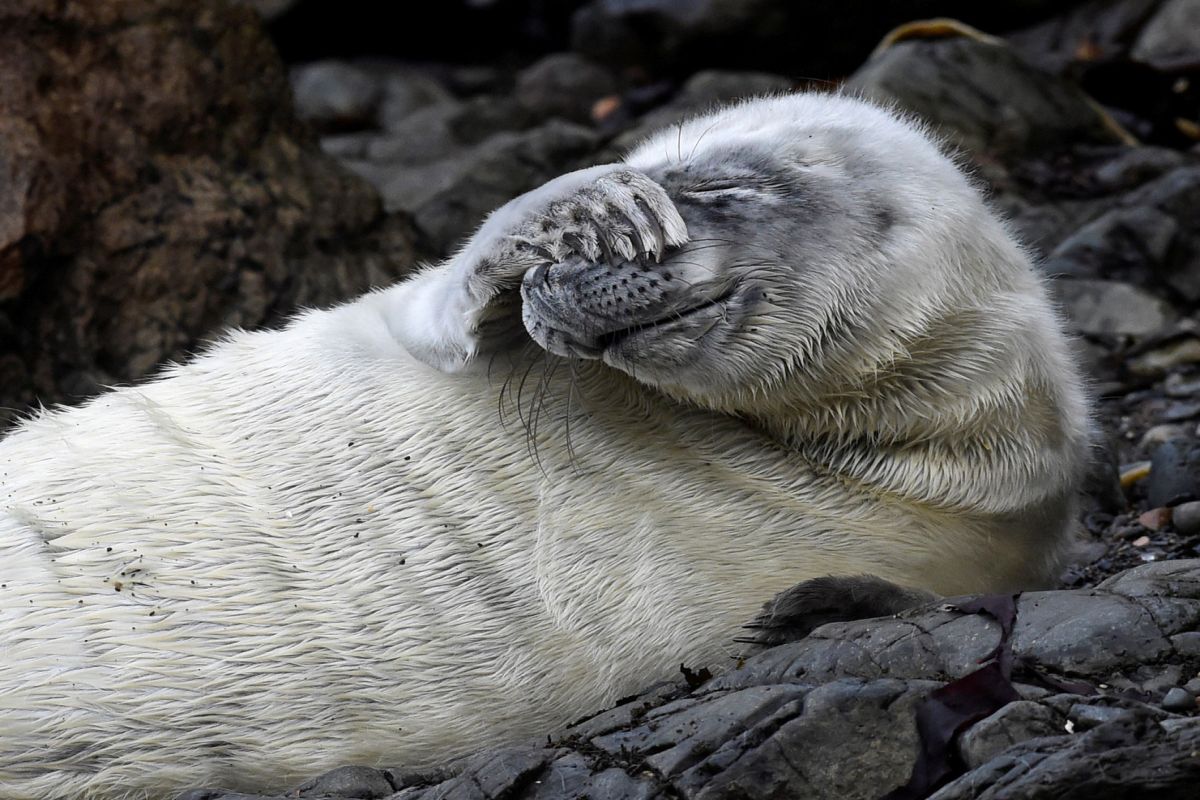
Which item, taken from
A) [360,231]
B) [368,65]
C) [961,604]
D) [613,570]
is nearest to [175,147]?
[360,231]

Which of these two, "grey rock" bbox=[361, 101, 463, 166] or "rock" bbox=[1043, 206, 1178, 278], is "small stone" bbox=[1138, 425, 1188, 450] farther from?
"grey rock" bbox=[361, 101, 463, 166]

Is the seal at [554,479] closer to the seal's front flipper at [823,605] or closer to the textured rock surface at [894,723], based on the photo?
the seal's front flipper at [823,605]

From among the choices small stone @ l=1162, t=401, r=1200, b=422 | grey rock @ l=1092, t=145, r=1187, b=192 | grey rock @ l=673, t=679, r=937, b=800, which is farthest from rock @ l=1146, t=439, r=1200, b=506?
grey rock @ l=1092, t=145, r=1187, b=192

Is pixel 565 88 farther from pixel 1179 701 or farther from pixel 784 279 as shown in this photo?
pixel 1179 701

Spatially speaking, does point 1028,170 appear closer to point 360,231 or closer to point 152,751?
point 360,231

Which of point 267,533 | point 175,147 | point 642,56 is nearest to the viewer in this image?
point 267,533

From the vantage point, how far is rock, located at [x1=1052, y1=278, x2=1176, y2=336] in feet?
19.4

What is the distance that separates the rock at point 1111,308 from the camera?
5926 mm

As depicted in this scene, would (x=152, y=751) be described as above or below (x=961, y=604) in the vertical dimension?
below

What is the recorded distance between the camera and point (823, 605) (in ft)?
10.1

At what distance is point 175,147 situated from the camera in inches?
225

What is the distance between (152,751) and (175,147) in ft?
11.1

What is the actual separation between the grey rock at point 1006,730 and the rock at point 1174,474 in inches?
84.8

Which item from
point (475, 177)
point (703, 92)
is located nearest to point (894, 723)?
point (475, 177)
